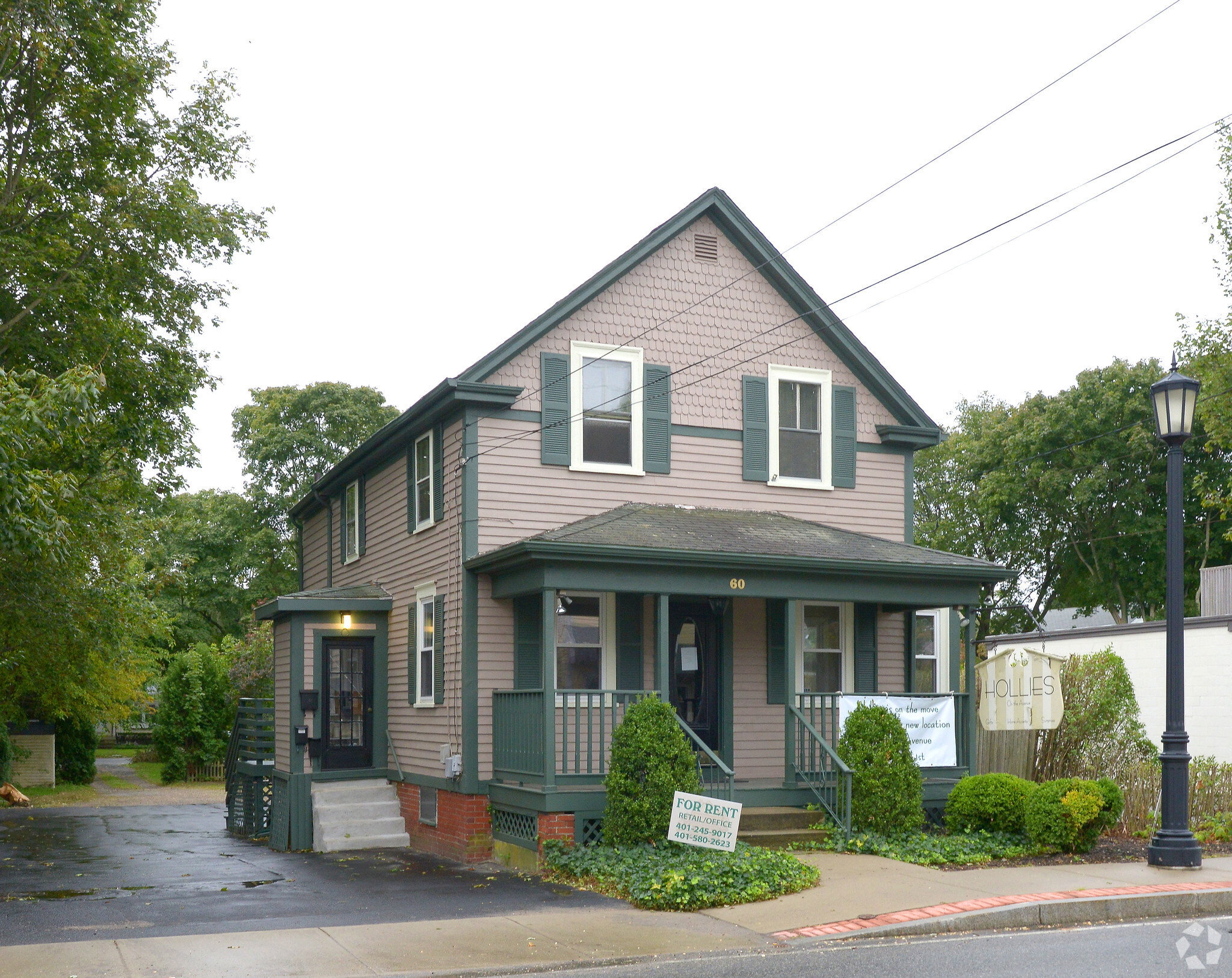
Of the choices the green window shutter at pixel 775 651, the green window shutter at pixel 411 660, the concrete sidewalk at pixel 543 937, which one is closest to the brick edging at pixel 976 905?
the concrete sidewalk at pixel 543 937

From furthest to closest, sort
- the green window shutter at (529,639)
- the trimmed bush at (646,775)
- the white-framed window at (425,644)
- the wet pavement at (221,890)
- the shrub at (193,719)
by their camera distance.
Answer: the shrub at (193,719)
the white-framed window at (425,644)
the green window shutter at (529,639)
the trimmed bush at (646,775)
the wet pavement at (221,890)

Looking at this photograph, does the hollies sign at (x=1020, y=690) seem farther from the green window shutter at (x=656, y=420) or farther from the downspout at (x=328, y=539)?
the downspout at (x=328, y=539)

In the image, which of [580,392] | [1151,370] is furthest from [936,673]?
[1151,370]

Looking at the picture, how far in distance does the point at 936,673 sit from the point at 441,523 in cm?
764

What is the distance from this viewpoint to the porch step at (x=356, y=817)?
16.9 metres

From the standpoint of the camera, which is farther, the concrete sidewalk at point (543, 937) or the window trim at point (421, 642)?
the window trim at point (421, 642)

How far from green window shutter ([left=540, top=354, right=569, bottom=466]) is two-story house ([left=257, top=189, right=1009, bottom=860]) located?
0.04 meters

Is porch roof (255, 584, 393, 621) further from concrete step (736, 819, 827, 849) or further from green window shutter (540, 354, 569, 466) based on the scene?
concrete step (736, 819, 827, 849)

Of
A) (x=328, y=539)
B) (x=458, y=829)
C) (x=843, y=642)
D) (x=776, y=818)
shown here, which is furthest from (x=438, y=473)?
(x=328, y=539)

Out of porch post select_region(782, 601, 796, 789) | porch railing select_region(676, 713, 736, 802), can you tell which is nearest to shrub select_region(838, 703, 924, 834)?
porch post select_region(782, 601, 796, 789)

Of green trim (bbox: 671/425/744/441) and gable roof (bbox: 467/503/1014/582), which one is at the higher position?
green trim (bbox: 671/425/744/441)

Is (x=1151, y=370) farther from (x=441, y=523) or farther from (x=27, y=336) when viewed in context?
(x=27, y=336)

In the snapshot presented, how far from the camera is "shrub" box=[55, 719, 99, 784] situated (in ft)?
112

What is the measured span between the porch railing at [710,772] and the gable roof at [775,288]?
567cm
